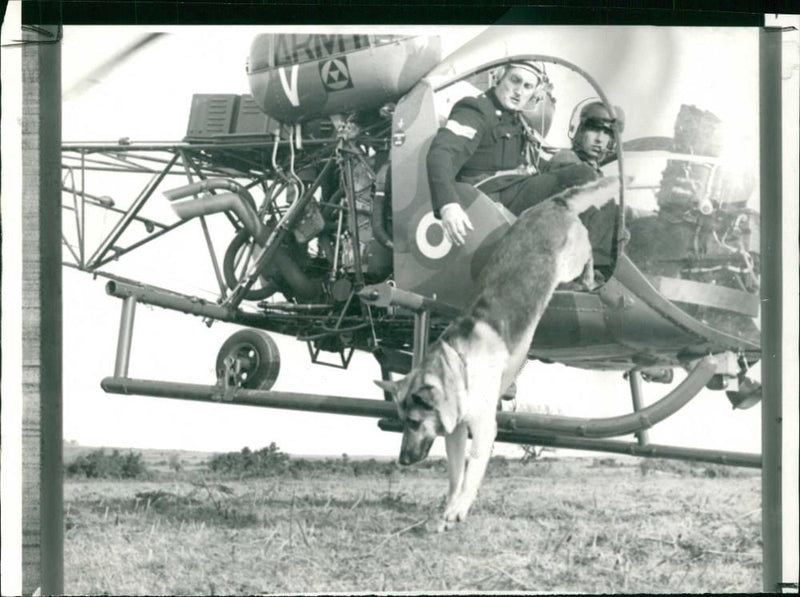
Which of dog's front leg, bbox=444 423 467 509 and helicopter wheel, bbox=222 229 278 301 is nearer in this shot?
dog's front leg, bbox=444 423 467 509

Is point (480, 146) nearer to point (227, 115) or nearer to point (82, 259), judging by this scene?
point (227, 115)

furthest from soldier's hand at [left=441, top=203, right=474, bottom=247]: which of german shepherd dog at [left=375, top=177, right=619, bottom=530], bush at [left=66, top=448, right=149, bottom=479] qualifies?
bush at [left=66, top=448, right=149, bottom=479]

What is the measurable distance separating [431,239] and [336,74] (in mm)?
966

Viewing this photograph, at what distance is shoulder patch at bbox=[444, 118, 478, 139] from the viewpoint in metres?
6.07

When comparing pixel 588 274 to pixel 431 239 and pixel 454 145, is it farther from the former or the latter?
pixel 454 145

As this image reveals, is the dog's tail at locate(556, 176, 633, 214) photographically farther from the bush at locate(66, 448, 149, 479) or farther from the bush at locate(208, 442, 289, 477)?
the bush at locate(66, 448, 149, 479)

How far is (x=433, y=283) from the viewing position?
6.10 metres

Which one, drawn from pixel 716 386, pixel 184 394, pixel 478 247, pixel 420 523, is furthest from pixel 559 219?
pixel 184 394

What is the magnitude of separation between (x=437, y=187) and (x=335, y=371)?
1.07 m

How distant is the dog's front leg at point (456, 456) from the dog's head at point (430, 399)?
5cm

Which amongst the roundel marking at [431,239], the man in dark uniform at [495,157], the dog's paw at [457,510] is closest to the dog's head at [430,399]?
the dog's paw at [457,510]

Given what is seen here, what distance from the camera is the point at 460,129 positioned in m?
6.07

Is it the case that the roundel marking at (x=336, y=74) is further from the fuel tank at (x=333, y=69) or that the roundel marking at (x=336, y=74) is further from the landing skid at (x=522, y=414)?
the landing skid at (x=522, y=414)

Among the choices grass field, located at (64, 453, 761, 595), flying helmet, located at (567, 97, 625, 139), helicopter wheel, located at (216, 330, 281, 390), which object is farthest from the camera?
helicopter wheel, located at (216, 330, 281, 390)
